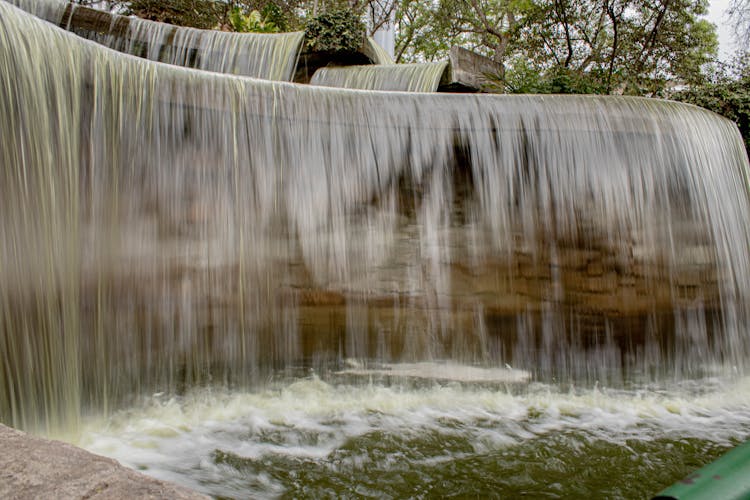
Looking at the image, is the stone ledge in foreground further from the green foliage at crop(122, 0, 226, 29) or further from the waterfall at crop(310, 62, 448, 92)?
the green foliage at crop(122, 0, 226, 29)

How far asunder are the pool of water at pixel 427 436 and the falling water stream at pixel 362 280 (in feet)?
0.06

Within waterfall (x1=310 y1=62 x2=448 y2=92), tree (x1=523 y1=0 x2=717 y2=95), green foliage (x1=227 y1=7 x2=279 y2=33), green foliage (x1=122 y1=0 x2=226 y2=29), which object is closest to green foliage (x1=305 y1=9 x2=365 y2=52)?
waterfall (x1=310 y1=62 x2=448 y2=92)

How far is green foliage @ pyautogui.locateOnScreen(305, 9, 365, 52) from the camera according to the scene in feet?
30.2

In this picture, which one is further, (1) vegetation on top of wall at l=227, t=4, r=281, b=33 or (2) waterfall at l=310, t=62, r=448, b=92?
(1) vegetation on top of wall at l=227, t=4, r=281, b=33

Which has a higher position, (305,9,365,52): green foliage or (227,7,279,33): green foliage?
(227,7,279,33): green foliage

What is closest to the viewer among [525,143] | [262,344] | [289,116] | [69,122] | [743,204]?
[69,122]

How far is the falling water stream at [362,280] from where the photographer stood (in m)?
2.88

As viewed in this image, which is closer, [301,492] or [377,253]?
[301,492]

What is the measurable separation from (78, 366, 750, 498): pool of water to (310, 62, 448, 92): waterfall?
5.80 meters

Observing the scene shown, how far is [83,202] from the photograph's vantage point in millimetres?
3234

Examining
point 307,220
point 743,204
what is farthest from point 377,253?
point 743,204

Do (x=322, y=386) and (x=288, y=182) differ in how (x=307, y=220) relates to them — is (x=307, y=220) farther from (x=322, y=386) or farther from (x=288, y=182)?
(x=322, y=386)

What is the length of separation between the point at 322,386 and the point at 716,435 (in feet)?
8.23

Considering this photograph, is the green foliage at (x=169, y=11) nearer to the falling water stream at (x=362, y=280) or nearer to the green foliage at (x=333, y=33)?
the green foliage at (x=333, y=33)
